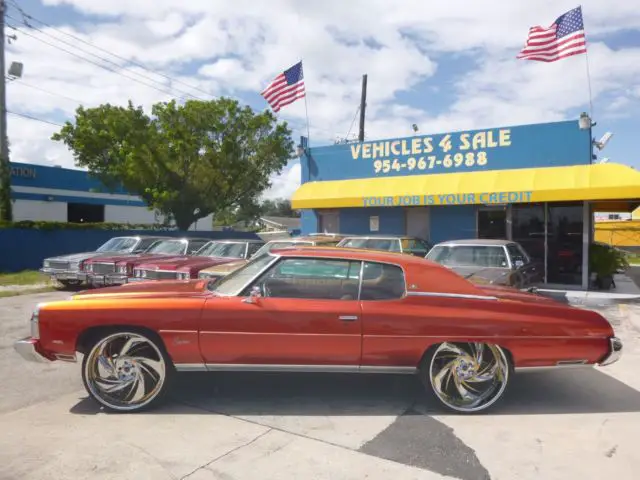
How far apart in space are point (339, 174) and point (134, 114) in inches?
466

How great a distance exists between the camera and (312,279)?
4727mm

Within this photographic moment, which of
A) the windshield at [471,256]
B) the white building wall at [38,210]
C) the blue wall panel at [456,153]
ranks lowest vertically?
the windshield at [471,256]

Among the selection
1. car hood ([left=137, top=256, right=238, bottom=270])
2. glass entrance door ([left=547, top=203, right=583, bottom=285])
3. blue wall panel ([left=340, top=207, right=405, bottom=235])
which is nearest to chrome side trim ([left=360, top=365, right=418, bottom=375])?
car hood ([left=137, top=256, right=238, bottom=270])

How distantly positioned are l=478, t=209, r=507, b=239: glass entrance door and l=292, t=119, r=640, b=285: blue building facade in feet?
0.10

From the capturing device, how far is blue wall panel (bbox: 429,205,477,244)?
15.5 m

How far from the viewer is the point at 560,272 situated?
13969 millimetres

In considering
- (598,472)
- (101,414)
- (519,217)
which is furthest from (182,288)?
(519,217)

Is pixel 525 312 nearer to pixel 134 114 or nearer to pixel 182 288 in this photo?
pixel 182 288

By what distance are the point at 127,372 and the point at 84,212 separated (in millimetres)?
34501

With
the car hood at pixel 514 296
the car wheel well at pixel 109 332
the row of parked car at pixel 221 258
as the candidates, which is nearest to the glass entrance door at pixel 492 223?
the row of parked car at pixel 221 258

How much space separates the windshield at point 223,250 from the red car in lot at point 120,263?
72cm

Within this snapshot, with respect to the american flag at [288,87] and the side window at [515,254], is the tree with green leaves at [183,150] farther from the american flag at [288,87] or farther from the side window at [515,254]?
the side window at [515,254]

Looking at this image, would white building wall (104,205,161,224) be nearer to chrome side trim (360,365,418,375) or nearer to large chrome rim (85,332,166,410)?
large chrome rim (85,332,166,410)

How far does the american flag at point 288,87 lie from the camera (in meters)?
17.0
